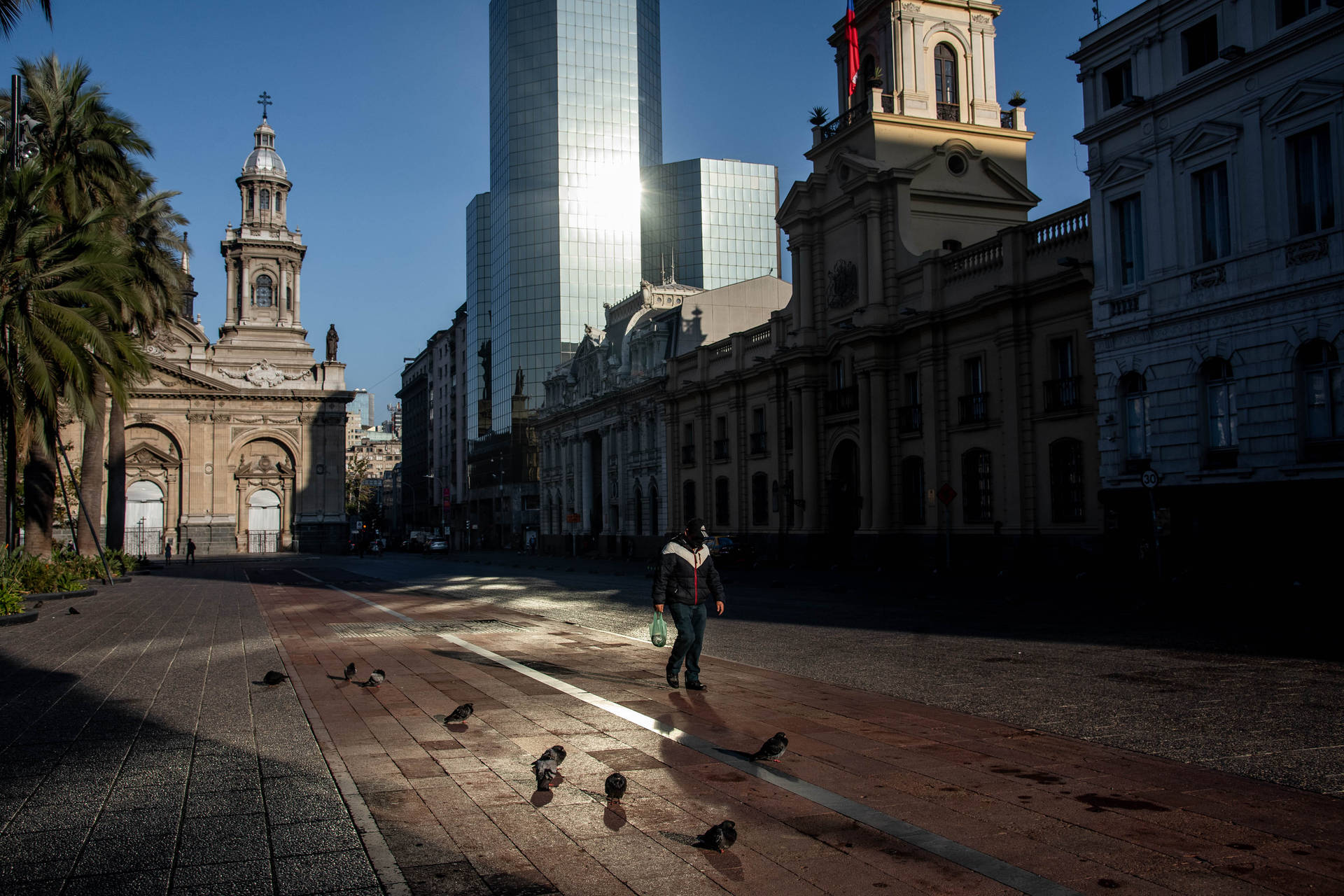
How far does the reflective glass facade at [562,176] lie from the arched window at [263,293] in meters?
24.6

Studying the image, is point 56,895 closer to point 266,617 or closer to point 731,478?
point 266,617

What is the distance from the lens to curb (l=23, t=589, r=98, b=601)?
22.5m

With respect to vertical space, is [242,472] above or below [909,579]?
above

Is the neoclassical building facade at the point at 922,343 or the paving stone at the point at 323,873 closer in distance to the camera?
the paving stone at the point at 323,873

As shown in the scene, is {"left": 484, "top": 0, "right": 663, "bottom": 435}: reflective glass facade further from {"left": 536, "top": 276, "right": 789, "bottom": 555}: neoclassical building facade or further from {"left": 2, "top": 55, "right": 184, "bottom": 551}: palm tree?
{"left": 2, "top": 55, "right": 184, "bottom": 551}: palm tree

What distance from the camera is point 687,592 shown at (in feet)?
35.0

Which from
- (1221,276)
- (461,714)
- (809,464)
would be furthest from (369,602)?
(809,464)

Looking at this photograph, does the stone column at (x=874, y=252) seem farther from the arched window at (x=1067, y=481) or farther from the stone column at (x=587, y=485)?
the stone column at (x=587, y=485)

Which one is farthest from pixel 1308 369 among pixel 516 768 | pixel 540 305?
pixel 540 305

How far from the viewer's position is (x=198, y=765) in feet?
23.5

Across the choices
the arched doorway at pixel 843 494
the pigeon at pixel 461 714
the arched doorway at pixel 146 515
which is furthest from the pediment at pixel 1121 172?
the arched doorway at pixel 146 515

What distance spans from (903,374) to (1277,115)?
680 inches

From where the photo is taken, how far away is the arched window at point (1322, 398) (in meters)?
20.2

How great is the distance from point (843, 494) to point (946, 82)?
1733 cm
